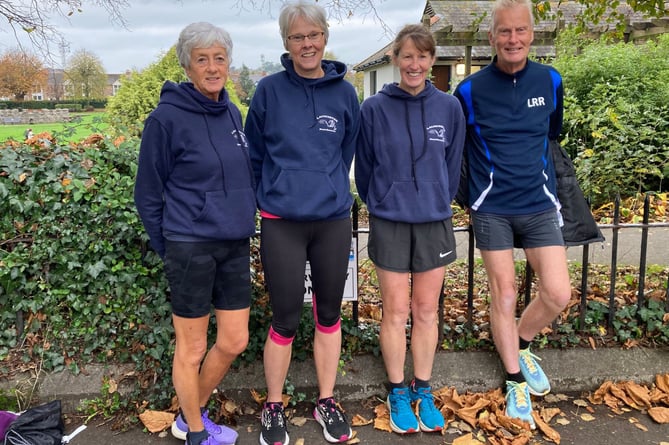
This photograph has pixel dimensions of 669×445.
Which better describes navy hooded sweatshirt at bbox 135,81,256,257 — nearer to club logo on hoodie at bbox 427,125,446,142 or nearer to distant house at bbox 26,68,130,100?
club logo on hoodie at bbox 427,125,446,142

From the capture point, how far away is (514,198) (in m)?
3.02

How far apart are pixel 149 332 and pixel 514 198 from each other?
7.47 feet

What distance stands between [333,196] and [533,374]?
1749mm

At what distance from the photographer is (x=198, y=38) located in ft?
7.93

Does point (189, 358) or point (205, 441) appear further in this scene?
point (205, 441)

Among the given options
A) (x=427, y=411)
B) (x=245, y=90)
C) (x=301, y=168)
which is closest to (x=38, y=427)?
(x=301, y=168)

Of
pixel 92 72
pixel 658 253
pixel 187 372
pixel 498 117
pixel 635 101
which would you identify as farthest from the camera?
pixel 92 72

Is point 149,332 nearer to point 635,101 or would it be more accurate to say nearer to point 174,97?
point 174,97

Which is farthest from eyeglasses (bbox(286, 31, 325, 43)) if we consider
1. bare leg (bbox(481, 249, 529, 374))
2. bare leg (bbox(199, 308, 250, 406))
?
bare leg (bbox(481, 249, 529, 374))

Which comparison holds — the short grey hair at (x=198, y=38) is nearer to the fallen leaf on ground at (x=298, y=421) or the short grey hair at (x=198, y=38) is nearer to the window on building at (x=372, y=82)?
the fallen leaf on ground at (x=298, y=421)

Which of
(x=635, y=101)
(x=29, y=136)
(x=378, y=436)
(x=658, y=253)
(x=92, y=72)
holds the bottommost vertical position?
(x=378, y=436)

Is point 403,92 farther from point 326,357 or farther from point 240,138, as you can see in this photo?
point 326,357

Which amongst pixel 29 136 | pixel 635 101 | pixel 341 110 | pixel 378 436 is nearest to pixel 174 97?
pixel 341 110

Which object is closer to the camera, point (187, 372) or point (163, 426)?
point (187, 372)
